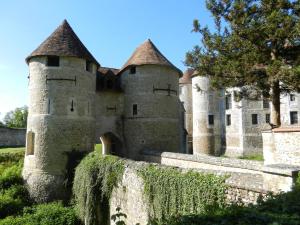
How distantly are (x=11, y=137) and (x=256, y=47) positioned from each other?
3251 centimetres

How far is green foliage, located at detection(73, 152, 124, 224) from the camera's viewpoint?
12.7 metres

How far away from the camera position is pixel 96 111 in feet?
67.9

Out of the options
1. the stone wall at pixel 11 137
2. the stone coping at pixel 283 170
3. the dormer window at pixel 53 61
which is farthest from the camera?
the stone wall at pixel 11 137

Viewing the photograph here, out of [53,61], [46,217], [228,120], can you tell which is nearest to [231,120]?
[228,120]

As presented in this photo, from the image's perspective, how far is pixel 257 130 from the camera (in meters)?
28.2

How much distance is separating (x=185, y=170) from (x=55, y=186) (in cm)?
1143

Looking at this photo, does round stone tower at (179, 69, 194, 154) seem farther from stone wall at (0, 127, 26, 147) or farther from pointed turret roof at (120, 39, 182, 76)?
stone wall at (0, 127, 26, 147)

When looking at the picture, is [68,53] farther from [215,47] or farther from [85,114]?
[215,47]

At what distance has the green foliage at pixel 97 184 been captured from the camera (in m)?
12.7

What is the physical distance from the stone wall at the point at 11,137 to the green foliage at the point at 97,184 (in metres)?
24.0

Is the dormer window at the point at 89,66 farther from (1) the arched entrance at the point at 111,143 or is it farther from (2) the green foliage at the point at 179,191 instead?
(2) the green foliage at the point at 179,191

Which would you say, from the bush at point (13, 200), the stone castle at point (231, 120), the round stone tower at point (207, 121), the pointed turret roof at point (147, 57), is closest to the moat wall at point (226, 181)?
the bush at point (13, 200)

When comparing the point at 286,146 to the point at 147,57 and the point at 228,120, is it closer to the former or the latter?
the point at 147,57

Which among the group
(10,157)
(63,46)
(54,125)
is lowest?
(10,157)
